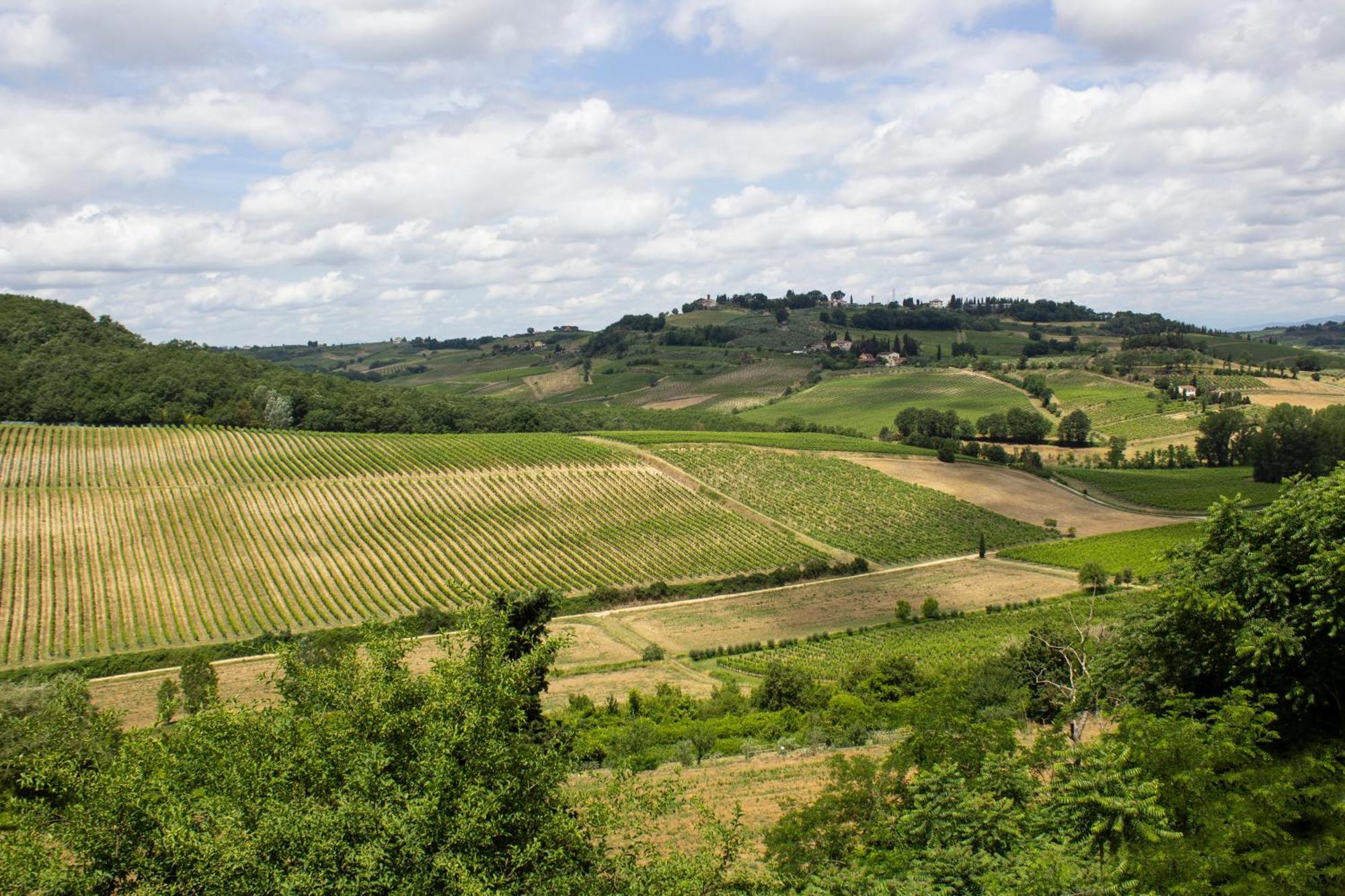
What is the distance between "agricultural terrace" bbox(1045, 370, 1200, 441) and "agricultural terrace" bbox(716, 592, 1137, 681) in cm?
7495

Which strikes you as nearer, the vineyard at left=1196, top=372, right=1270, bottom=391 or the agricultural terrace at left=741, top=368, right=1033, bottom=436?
the vineyard at left=1196, top=372, right=1270, bottom=391

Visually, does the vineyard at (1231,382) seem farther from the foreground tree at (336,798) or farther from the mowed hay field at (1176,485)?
the foreground tree at (336,798)

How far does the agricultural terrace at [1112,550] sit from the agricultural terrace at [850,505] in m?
4.61

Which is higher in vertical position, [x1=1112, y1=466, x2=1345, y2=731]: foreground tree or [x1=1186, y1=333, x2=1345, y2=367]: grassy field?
[x1=1186, y1=333, x2=1345, y2=367]: grassy field

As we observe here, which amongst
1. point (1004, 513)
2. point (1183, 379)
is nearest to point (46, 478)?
point (1004, 513)

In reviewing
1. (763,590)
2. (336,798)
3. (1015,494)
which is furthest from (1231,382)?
(336,798)

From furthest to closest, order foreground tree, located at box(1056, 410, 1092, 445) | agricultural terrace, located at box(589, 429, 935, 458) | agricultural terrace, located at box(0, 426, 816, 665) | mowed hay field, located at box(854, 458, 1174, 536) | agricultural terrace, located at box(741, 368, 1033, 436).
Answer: agricultural terrace, located at box(741, 368, 1033, 436)
foreground tree, located at box(1056, 410, 1092, 445)
agricultural terrace, located at box(589, 429, 935, 458)
mowed hay field, located at box(854, 458, 1174, 536)
agricultural terrace, located at box(0, 426, 816, 665)

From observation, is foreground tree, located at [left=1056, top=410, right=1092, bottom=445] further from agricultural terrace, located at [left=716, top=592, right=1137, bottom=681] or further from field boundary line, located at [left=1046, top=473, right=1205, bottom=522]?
agricultural terrace, located at [left=716, top=592, right=1137, bottom=681]

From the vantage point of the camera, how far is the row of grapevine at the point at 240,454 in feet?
250

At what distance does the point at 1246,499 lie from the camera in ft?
85.9

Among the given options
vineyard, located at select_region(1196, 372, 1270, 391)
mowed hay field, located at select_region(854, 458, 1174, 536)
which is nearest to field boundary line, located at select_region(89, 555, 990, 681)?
Answer: mowed hay field, located at select_region(854, 458, 1174, 536)

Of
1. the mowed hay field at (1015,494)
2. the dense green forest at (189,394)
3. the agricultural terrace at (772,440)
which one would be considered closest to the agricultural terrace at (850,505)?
the mowed hay field at (1015,494)

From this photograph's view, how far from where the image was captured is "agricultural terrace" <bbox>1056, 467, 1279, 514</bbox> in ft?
305

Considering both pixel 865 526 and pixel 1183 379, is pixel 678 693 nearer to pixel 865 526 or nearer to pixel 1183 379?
pixel 865 526
